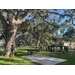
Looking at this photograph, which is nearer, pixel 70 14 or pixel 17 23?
pixel 17 23
